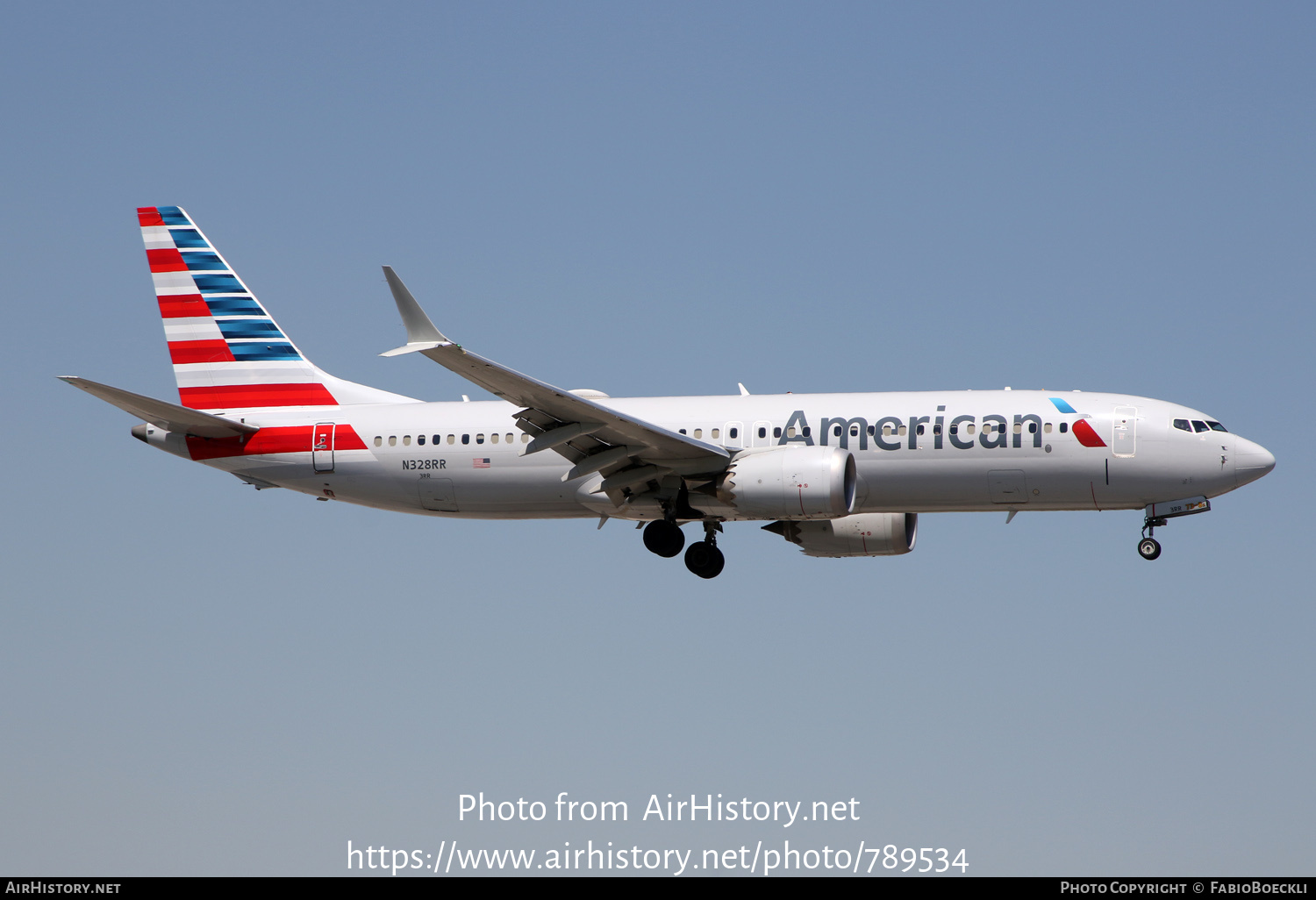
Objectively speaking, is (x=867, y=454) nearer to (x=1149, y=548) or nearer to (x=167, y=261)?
(x=1149, y=548)

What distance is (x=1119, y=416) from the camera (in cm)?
3325

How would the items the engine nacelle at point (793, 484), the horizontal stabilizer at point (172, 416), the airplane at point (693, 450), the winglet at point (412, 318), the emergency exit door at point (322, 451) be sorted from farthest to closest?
the emergency exit door at point (322, 451) → the horizontal stabilizer at point (172, 416) → the airplane at point (693, 450) → the engine nacelle at point (793, 484) → the winglet at point (412, 318)

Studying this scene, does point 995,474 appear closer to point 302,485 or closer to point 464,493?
point 464,493

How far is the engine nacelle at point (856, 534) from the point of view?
1465 inches

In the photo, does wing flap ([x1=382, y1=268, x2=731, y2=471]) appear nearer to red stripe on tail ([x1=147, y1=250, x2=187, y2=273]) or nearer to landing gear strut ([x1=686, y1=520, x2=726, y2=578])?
landing gear strut ([x1=686, y1=520, x2=726, y2=578])

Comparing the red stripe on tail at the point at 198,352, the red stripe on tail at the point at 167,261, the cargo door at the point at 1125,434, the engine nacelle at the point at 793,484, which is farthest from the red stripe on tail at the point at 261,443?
the cargo door at the point at 1125,434

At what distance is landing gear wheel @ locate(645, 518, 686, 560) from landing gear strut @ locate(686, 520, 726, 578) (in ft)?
2.62

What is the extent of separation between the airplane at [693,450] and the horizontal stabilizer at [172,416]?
0.06 meters

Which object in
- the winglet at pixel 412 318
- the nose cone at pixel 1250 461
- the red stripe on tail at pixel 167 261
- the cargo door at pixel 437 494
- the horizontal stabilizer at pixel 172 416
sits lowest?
the cargo door at pixel 437 494

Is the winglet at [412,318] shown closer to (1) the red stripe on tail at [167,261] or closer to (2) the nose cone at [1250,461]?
(1) the red stripe on tail at [167,261]

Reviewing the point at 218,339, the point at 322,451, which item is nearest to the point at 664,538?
the point at 322,451

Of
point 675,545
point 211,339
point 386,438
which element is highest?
point 211,339

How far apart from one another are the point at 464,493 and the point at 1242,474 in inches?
695

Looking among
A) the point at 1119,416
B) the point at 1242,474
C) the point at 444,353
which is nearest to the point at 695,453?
the point at 444,353
